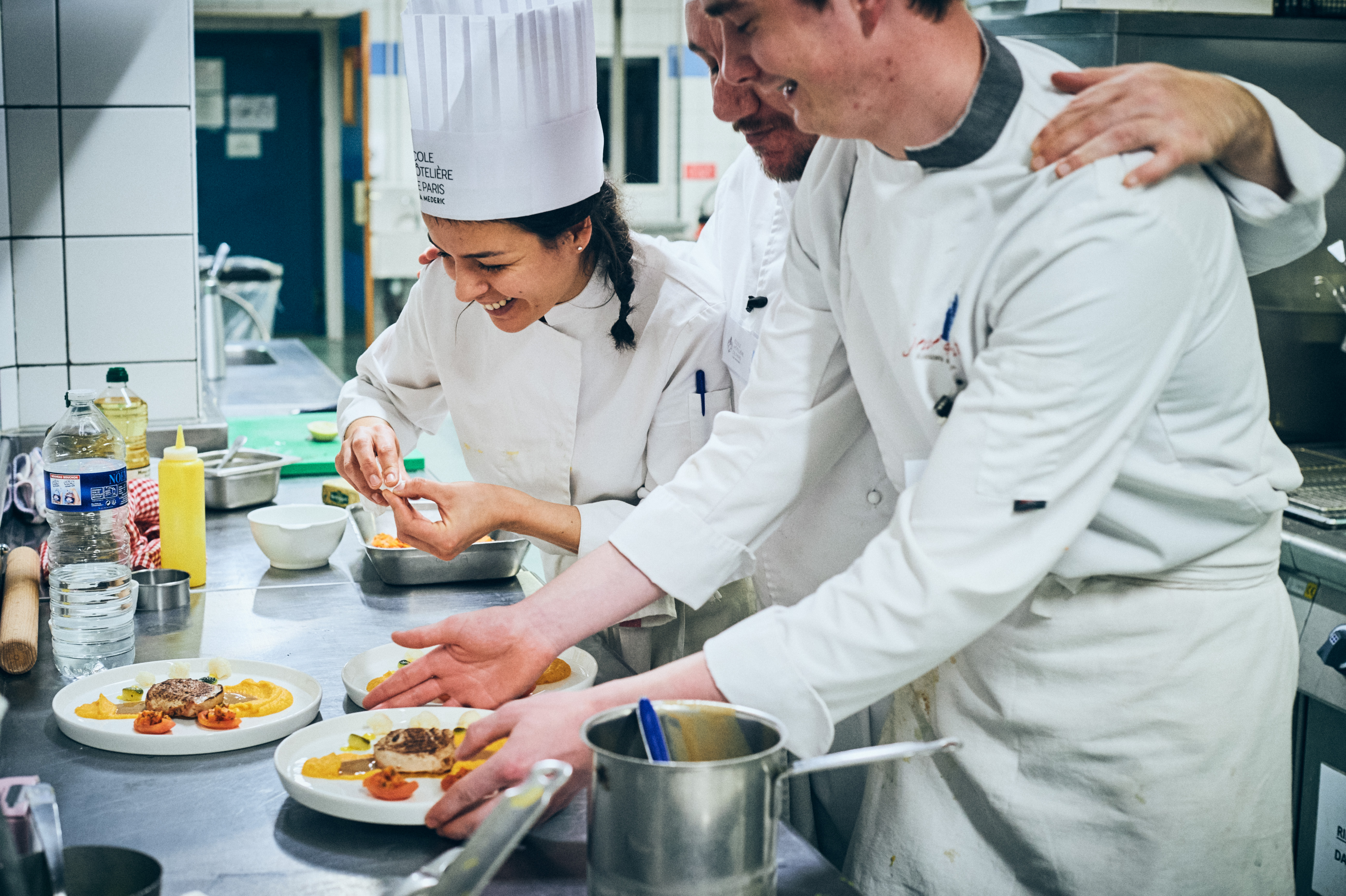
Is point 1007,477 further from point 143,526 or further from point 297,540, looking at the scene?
point 143,526

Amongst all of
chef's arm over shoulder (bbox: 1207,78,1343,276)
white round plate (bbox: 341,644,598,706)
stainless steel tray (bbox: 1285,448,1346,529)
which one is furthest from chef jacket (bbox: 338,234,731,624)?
stainless steel tray (bbox: 1285,448,1346,529)

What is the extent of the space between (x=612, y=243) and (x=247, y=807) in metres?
1.03

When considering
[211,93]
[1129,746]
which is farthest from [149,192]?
[211,93]

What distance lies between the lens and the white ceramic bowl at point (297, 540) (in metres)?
1.96

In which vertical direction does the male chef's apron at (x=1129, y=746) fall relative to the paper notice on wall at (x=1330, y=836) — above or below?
above

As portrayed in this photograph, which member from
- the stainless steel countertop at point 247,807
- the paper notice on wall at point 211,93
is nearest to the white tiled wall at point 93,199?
the stainless steel countertop at point 247,807

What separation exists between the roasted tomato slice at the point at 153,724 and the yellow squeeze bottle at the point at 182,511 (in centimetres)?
61

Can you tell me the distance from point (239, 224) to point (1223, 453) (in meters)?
10.6

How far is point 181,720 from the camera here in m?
1.30

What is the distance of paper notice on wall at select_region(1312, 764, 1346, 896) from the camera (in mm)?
1952

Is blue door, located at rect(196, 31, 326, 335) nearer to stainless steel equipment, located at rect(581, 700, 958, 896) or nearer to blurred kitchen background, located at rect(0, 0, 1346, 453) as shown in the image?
blurred kitchen background, located at rect(0, 0, 1346, 453)

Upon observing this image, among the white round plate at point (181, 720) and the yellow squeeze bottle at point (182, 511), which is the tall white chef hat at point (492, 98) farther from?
the white round plate at point (181, 720)

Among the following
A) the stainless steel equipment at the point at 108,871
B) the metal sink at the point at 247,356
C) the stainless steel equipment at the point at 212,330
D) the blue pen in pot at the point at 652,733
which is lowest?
the stainless steel equipment at the point at 108,871

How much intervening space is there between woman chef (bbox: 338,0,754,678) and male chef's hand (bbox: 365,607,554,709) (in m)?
0.33
